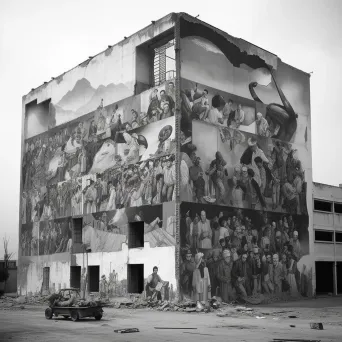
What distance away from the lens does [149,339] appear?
15781 millimetres

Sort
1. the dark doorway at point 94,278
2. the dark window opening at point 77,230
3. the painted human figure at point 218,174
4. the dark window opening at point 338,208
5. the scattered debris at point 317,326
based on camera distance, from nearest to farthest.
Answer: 1. the scattered debris at point 317,326
2. the painted human figure at point 218,174
3. the dark doorway at point 94,278
4. the dark window opening at point 77,230
5. the dark window opening at point 338,208

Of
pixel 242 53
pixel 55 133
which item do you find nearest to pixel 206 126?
pixel 242 53

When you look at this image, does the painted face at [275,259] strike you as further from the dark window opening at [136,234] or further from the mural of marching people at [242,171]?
the dark window opening at [136,234]

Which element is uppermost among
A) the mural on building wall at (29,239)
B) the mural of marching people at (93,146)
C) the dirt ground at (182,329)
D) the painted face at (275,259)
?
the mural of marching people at (93,146)

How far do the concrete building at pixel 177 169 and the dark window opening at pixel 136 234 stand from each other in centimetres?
8

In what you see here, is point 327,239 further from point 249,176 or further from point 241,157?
point 241,157

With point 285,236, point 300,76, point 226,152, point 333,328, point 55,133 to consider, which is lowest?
point 333,328

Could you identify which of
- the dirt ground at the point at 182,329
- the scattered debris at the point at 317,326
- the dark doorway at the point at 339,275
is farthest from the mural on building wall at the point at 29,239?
the scattered debris at the point at 317,326

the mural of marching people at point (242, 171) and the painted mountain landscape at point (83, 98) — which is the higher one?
the painted mountain landscape at point (83, 98)

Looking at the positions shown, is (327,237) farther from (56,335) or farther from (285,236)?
(56,335)

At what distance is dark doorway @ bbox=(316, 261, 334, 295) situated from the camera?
40719 mm

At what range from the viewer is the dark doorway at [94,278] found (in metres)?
36.2

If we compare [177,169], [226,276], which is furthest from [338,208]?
A: [177,169]

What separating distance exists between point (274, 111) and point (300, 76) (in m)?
4.68
